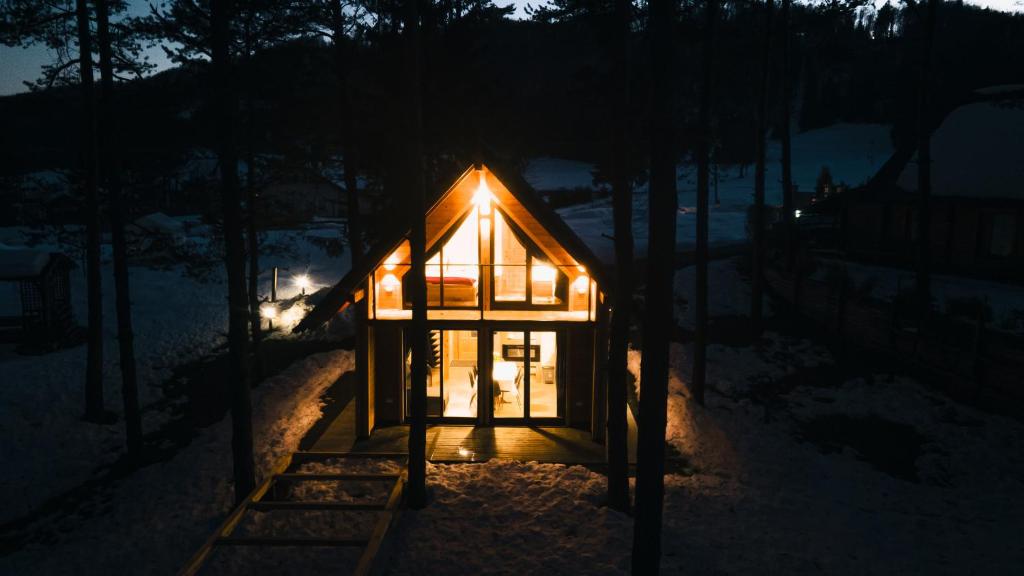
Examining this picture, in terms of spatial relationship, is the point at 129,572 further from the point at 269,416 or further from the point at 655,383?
the point at 655,383

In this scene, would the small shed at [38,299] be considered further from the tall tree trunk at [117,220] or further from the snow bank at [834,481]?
the snow bank at [834,481]

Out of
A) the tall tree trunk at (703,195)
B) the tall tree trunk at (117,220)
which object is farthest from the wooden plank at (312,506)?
the tall tree trunk at (703,195)

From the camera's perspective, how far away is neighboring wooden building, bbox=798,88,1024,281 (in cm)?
2028

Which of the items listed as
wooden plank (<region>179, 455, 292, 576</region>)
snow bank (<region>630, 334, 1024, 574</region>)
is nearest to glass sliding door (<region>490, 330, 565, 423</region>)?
snow bank (<region>630, 334, 1024, 574</region>)

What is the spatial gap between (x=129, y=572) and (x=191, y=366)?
1127 cm

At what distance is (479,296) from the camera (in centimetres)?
1309

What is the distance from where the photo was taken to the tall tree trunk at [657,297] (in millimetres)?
5754

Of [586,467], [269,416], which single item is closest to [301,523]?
[586,467]

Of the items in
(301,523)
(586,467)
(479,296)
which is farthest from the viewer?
(479,296)

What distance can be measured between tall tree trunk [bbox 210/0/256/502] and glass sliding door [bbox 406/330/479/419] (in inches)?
157

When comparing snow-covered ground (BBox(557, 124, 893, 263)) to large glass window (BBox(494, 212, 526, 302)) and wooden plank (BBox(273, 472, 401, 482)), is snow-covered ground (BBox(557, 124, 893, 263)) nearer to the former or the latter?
large glass window (BBox(494, 212, 526, 302))

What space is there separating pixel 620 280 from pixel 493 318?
4.96 m

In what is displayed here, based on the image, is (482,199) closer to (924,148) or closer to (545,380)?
(545,380)

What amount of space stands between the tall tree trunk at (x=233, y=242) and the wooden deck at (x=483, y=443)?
9.02 ft
